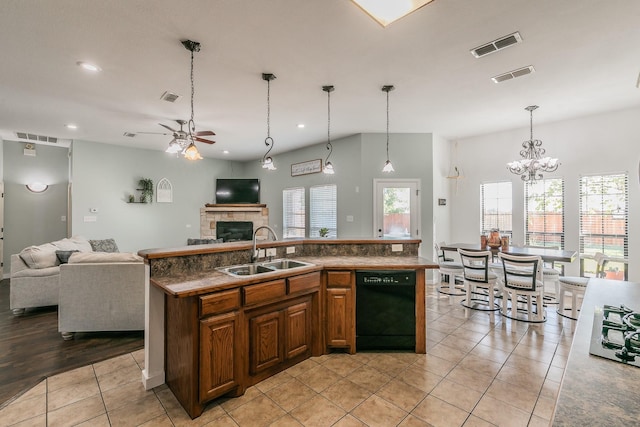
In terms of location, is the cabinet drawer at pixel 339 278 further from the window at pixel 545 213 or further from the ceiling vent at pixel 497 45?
the window at pixel 545 213

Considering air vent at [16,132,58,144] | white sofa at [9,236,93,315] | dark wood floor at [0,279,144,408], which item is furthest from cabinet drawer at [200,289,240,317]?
air vent at [16,132,58,144]

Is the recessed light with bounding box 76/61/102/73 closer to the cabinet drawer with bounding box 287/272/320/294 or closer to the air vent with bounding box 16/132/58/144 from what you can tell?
the cabinet drawer with bounding box 287/272/320/294

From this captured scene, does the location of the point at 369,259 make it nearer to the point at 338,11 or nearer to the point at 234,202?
the point at 338,11

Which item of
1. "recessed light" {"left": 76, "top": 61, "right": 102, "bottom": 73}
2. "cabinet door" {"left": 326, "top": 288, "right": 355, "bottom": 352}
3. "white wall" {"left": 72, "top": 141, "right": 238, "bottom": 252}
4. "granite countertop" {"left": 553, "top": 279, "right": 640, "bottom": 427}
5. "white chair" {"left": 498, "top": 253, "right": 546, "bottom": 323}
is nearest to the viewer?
"granite countertop" {"left": 553, "top": 279, "right": 640, "bottom": 427}

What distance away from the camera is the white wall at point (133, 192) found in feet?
20.2

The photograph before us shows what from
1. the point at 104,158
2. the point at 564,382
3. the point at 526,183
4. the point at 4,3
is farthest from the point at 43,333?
the point at 526,183

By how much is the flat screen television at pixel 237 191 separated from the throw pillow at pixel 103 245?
279cm

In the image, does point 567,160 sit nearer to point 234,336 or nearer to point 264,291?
point 264,291

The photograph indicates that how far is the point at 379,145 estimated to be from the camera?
5.72 m

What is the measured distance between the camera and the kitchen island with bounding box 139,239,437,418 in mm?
2004

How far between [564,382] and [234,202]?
7.95 meters

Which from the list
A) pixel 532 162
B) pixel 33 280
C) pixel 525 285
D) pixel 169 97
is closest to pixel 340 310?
pixel 525 285

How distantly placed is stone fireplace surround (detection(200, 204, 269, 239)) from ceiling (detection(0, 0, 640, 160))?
3.09 m

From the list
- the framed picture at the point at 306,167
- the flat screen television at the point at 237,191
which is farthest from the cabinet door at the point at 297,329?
the flat screen television at the point at 237,191
